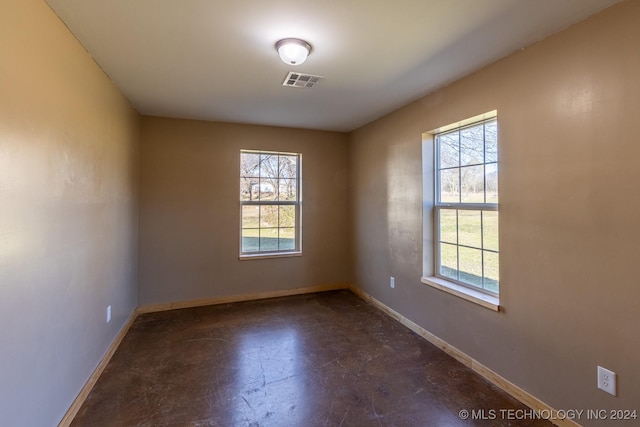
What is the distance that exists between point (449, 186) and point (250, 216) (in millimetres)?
2617

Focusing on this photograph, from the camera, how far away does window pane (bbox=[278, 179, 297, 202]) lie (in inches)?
173

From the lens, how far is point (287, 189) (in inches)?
174

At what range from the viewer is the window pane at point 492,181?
7.88 ft

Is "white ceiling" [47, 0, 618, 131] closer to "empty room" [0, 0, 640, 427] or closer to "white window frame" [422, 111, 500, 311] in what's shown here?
"empty room" [0, 0, 640, 427]

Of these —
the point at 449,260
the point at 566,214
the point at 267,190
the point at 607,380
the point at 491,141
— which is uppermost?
the point at 491,141

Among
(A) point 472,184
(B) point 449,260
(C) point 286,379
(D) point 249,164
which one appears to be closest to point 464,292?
(B) point 449,260

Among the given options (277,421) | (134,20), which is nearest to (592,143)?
(277,421)

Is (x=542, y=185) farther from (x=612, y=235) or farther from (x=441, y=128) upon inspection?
(x=441, y=128)

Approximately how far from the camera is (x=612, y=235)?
5.39 feet

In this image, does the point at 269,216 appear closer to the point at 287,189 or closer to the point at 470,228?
the point at 287,189

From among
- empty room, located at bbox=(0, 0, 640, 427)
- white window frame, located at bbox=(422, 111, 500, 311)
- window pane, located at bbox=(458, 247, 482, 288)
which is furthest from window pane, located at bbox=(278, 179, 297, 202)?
window pane, located at bbox=(458, 247, 482, 288)

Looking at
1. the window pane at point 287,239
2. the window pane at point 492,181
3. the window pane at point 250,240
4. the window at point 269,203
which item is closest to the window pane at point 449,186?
the window pane at point 492,181

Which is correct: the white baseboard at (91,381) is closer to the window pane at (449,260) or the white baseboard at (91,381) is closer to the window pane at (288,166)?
the window pane at (288,166)

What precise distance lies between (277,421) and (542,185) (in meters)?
2.28
